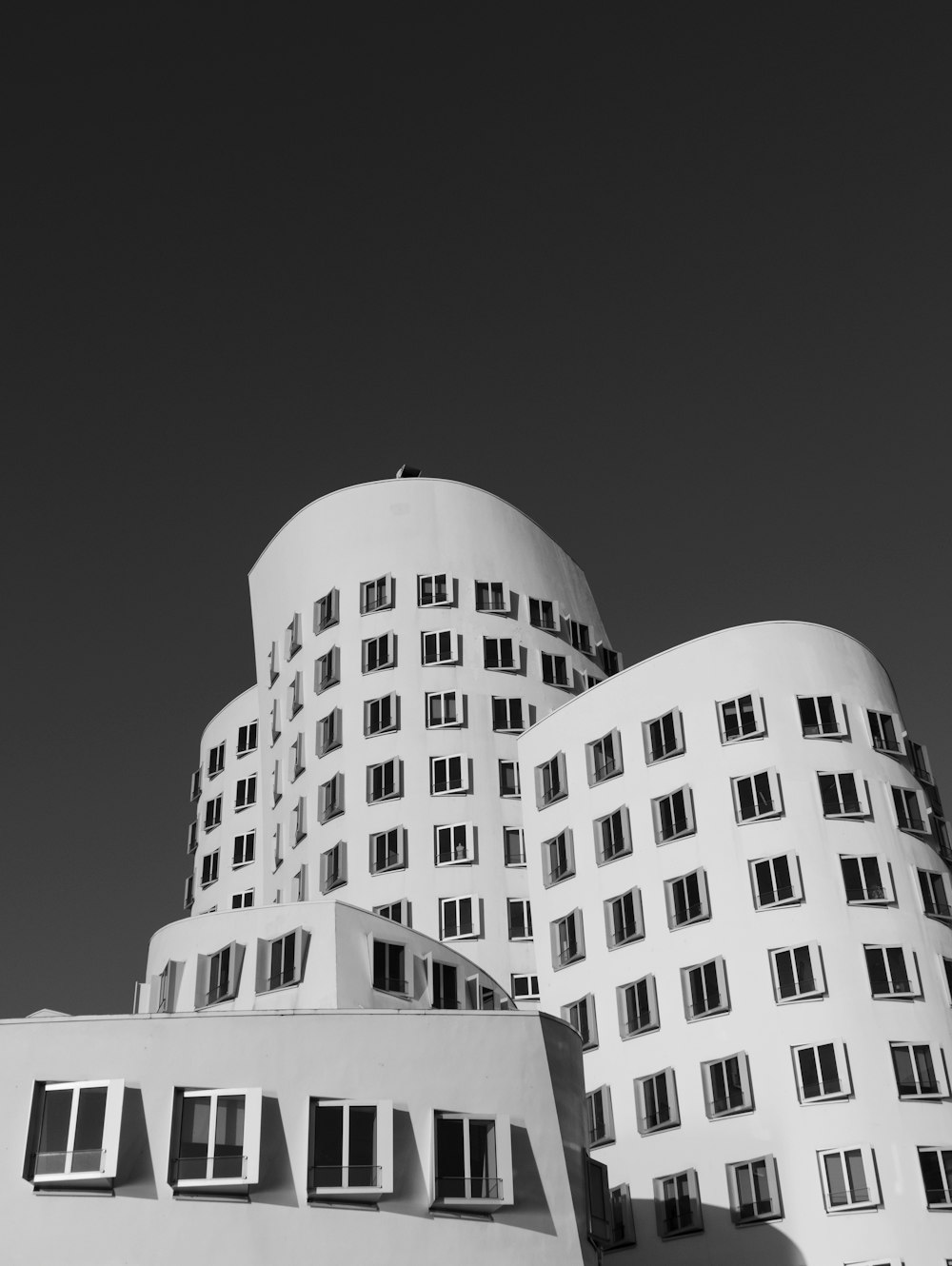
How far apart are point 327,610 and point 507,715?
826cm

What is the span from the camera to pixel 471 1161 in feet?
A: 93.0

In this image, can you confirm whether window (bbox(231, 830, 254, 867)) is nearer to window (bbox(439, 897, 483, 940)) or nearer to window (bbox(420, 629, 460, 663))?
window (bbox(420, 629, 460, 663))

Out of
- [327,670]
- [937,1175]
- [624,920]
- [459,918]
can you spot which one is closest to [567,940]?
[624,920]

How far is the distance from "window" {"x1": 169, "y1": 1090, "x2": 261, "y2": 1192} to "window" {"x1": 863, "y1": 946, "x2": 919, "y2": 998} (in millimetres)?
18847

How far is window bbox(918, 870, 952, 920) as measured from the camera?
137 ft

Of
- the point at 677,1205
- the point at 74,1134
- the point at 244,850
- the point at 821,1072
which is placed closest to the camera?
the point at 74,1134

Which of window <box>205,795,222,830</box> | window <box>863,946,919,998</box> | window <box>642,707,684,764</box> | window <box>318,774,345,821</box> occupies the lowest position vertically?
window <box>863,946,919,998</box>

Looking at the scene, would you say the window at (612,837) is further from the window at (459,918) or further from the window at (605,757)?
the window at (459,918)

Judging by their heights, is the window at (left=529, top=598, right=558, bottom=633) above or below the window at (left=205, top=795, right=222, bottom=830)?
above

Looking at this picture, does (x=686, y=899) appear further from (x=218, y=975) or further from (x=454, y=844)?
(x=218, y=975)

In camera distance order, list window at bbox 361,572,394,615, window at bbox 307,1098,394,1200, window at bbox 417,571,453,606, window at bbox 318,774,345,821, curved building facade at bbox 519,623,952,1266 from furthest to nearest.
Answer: window at bbox 361,572,394,615, window at bbox 417,571,453,606, window at bbox 318,774,345,821, curved building facade at bbox 519,623,952,1266, window at bbox 307,1098,394,1200

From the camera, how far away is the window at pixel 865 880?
134 ft

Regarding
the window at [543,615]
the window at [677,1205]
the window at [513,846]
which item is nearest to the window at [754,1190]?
the window at [677,1205]

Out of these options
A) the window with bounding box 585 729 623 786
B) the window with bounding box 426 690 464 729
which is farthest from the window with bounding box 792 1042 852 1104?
the window with bounding box 426 690 464 729
